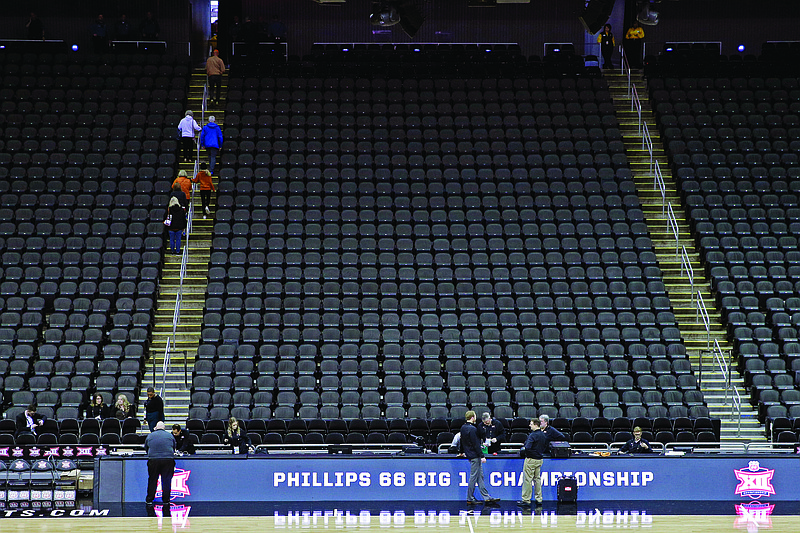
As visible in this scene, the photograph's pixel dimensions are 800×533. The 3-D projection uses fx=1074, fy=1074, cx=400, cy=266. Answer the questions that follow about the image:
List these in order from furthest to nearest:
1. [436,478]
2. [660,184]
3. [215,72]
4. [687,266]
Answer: [215,72]
[660,184]
[687,266]
[436,478]

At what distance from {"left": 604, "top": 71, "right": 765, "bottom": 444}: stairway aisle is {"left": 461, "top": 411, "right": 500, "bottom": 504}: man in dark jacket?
489 cm

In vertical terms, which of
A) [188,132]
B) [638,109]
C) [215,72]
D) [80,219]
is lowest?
[80,219]

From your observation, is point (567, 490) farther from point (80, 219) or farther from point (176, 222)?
point (80, 219)

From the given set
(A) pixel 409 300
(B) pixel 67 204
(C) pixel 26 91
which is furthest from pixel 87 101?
(A) pixel 409 300

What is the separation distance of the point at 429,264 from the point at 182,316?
4.73 metres

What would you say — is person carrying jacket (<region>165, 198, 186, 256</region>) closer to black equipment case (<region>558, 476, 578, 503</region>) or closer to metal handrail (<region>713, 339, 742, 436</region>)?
black equipment case (<region>558, 476, 578, 503</region>)

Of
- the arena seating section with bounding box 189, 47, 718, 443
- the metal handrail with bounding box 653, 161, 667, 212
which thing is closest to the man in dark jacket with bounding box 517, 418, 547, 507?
the arena seating section with bounding box 189, 47, 718, 443

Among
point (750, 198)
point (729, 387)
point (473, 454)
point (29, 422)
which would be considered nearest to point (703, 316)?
point (729, 387)

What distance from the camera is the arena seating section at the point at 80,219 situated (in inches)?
707

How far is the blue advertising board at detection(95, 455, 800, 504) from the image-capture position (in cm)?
1437

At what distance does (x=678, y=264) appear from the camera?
21406 millimetres

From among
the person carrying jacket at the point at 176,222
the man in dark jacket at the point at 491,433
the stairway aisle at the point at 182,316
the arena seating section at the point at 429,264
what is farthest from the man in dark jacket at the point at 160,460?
the person carrying jacket at the point at 176,222

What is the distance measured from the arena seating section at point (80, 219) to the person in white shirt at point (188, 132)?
0.31 m

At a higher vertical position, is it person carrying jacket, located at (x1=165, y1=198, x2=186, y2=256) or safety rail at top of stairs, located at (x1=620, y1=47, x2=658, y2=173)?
safety rail at top of stairs, located at (x1=620, y1=47, x2=658, y2=173)
